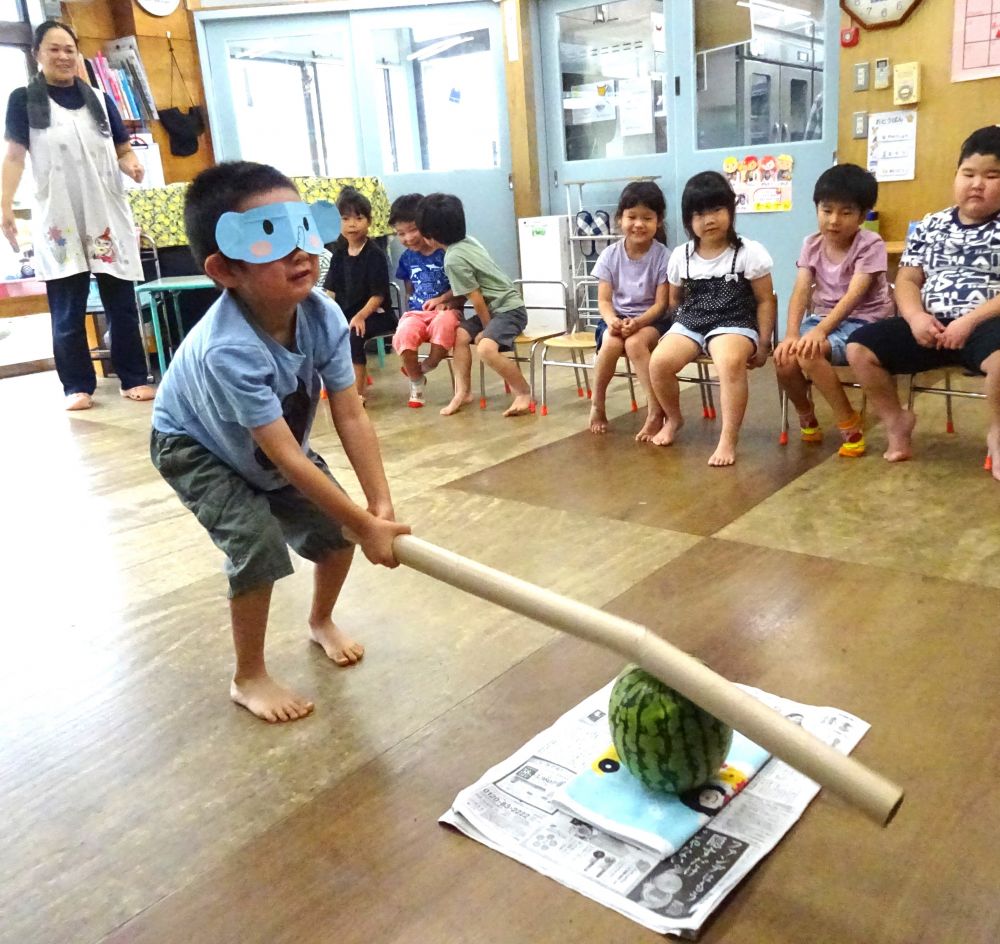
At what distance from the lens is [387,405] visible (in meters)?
4.36

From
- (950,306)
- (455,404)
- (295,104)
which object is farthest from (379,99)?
(950,306)

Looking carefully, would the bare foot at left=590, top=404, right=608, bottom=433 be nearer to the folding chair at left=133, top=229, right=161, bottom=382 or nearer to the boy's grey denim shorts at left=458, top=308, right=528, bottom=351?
the boy's grey denim shorts at left=458, top=308, right=528, bottom=351

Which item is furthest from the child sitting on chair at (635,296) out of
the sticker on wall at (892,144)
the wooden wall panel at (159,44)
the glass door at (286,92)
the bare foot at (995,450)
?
the wooden wall panel at (159,44)

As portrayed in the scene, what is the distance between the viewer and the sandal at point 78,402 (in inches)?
181

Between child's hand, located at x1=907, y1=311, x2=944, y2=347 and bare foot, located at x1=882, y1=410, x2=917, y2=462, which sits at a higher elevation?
child's hand, located at x1=907, y1=311, x2=944, y2=347

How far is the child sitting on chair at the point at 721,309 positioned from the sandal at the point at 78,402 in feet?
9.92

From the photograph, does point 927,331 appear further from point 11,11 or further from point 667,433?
point 11,11

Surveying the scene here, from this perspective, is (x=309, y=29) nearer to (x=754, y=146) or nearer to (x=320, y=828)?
(x=754, y=146)

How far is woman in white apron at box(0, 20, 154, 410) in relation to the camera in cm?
421

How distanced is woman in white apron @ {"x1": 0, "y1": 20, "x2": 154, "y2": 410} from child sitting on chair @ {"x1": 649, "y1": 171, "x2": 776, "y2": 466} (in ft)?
9.43

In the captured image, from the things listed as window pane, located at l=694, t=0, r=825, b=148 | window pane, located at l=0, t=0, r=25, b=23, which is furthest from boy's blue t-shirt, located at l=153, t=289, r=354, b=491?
window pane, located at l=0, t=0, r=25, b=23

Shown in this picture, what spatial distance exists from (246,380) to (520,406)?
2.51 metres

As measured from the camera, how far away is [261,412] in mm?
1478

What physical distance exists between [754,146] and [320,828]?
180 inches
